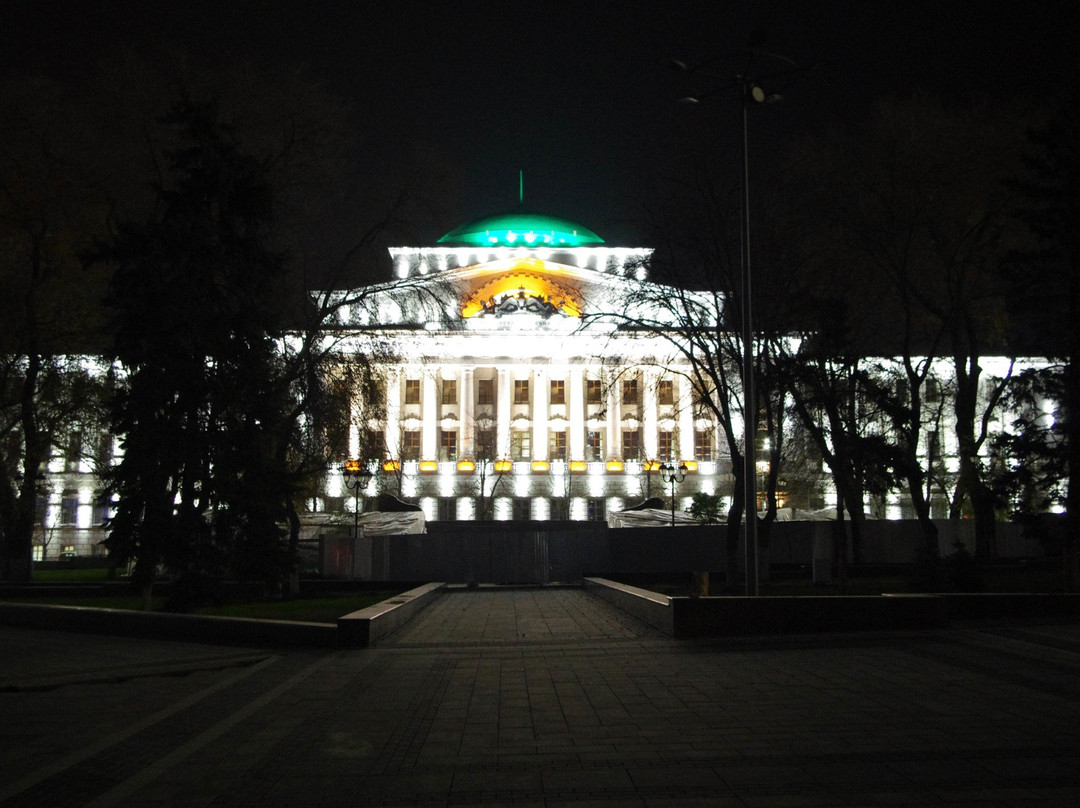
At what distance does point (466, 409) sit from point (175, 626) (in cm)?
5850

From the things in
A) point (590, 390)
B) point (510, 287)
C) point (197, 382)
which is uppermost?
point (510, 287)

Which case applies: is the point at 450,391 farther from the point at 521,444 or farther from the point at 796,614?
the point at 796,614

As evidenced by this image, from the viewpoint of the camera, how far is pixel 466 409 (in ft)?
244

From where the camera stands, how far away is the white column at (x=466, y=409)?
2879 inches

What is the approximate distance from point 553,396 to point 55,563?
35622 millimetres

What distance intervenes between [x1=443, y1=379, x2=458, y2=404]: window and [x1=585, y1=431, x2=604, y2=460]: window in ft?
29.8

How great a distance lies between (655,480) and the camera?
68.8 meters

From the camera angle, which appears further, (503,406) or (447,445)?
(503,406)

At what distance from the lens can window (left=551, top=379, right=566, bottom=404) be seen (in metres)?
75.4

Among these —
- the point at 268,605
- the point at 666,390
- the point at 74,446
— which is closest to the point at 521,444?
the point at 666,390

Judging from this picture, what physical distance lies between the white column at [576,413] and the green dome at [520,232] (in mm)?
11942

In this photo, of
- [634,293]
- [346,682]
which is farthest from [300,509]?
[346,682]

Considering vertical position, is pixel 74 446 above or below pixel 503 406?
below

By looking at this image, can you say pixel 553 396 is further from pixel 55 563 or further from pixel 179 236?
pixel 179 236
